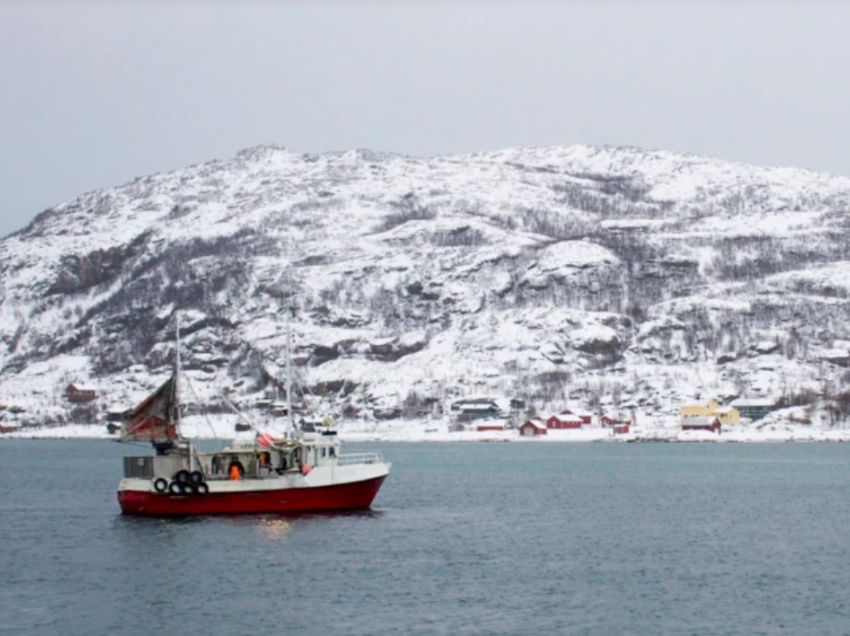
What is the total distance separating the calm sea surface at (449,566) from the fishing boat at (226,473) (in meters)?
1.73

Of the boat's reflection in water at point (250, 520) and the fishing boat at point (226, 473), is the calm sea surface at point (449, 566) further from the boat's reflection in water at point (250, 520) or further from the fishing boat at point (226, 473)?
the fishing boat at point (226, 473)

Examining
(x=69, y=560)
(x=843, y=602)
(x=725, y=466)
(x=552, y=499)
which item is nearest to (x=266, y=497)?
(x=69, y=560)

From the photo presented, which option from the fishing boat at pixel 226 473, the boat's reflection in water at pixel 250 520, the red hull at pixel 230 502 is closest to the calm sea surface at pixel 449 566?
the boat's reflection in water at pixel 250 520

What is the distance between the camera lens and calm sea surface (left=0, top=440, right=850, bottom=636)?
5622 centimetres

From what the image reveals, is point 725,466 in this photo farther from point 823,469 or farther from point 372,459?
point 372,459

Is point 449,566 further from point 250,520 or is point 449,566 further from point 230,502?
point 230,502

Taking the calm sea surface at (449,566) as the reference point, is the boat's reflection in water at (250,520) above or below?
above

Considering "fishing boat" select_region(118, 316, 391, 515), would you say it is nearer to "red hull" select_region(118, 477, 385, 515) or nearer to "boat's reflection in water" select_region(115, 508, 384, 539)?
"red hull" select_region(118, 477, 385, 515)

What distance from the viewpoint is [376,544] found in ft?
254

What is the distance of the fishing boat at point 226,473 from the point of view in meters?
90.6

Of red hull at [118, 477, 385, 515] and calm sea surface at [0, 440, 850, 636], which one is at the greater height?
red hull at [118, 477, 385, 515]

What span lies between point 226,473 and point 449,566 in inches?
1071

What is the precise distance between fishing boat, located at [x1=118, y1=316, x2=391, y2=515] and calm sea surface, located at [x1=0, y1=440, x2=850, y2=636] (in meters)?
1.73

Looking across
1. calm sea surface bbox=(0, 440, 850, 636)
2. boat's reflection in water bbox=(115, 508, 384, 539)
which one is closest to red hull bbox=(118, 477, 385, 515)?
boat's reflection in water bbox=(115, 508, 384, 539)
